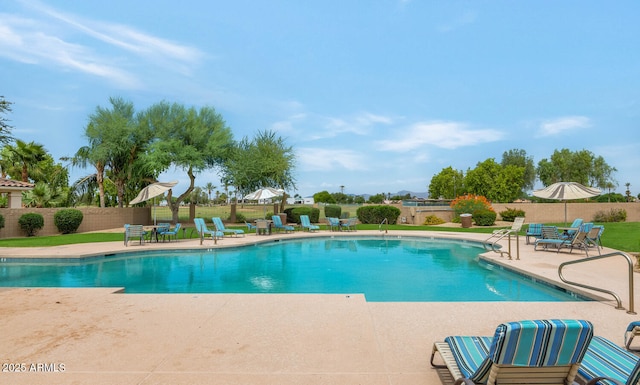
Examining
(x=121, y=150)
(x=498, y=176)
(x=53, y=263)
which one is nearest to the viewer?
(x=53, y=263)

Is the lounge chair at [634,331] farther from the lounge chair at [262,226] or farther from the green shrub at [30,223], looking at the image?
the green shrub at [30,223]

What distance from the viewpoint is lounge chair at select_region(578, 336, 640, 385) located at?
2.52 metres

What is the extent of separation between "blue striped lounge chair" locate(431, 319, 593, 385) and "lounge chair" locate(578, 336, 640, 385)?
0.61 feet

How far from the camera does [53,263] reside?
10727 millimetres

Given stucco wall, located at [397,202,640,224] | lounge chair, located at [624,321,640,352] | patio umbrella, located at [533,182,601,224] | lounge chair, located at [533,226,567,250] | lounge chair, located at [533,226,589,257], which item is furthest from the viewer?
stucco wall, located at [397,202,640,224]

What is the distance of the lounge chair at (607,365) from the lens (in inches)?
99.1

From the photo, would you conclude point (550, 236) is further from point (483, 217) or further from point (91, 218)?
point (91, 218)

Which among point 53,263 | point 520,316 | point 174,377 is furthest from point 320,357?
point 53,263

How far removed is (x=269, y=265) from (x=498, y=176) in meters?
48.5

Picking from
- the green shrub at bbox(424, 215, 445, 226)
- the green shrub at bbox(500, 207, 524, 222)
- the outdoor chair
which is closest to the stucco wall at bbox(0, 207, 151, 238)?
the green shrub at bbox(424, 215, 445, 226)

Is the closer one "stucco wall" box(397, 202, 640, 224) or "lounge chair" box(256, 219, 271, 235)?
"lounge chair" box(256, 219, 271, 235)

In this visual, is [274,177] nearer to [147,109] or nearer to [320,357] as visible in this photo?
[147,109]

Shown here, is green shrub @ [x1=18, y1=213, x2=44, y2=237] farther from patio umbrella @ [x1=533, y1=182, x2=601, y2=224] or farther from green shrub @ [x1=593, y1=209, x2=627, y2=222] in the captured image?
green shrub @ [x1=593, y1=209, x2=627, y2=222]

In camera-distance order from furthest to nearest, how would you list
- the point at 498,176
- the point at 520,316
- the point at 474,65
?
the point at 498,176, the point at 474,65, the point at 520,316
